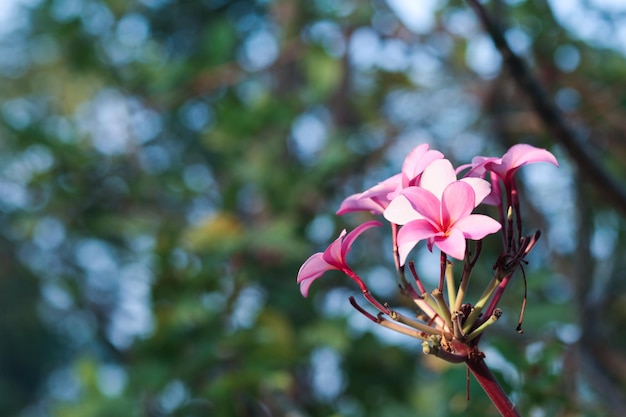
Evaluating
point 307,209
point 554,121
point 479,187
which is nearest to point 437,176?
point 479,187

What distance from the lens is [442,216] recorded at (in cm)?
39

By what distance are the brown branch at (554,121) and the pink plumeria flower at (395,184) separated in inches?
15.6

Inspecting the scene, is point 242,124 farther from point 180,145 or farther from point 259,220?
point 180,145

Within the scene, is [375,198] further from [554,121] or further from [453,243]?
[554,121]

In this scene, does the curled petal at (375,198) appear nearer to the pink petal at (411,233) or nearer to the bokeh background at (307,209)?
the pink petal at (411,233)

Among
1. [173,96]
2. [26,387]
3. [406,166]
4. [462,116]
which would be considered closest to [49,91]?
[173,96]

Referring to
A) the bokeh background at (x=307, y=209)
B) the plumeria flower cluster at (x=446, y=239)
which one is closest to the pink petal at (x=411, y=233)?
the plumeria flower cluster at (x=446, y=239)

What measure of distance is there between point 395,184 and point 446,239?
0.09 m

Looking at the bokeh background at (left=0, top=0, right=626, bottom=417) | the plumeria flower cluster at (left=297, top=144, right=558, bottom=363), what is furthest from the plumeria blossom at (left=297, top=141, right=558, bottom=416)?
the bokeh background at (left=0, top=0, right=626, bottom=417)

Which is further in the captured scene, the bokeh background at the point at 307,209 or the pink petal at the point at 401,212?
the bokeh background at the point at 307,209

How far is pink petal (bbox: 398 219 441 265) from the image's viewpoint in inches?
15.0

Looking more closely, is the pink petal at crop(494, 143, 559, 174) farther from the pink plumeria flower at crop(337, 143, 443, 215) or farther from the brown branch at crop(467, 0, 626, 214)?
the brown branch at crop(467, 0, 626, 214)

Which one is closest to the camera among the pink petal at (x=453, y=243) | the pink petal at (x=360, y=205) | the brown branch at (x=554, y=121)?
the pink petal at (x=453, y=243)

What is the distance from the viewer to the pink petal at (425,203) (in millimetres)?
390
